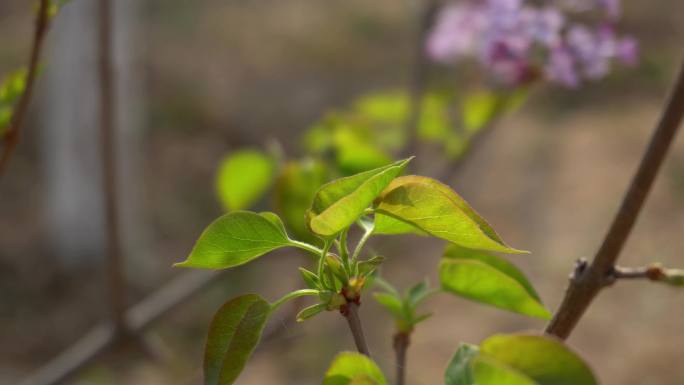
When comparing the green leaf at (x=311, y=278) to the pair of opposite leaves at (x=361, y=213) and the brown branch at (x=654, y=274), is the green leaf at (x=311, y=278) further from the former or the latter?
the brown branch at (x=654, y=274)

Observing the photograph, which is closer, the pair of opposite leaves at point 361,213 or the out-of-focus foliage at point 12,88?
the pair of opposite leaves at point 361,213

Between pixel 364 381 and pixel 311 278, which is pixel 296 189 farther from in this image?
pixel 364 381

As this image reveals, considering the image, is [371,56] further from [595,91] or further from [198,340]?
[198,340]

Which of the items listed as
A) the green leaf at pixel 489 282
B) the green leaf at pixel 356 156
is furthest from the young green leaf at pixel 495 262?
the green leaf at pixel 356 156

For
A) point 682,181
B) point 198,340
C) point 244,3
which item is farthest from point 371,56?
point 198,340

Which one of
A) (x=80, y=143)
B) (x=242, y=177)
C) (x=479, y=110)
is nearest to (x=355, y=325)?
(x=242, y=177)

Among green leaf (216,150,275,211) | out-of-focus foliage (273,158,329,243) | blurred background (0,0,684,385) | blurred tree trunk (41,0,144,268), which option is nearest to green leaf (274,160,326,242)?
out-of-focus foliage (273,158,329,243)

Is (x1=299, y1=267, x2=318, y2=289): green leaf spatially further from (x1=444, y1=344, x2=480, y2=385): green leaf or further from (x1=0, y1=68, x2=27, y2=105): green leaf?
(x1=0, y1=68, x2=27, y2=105): green leaf
